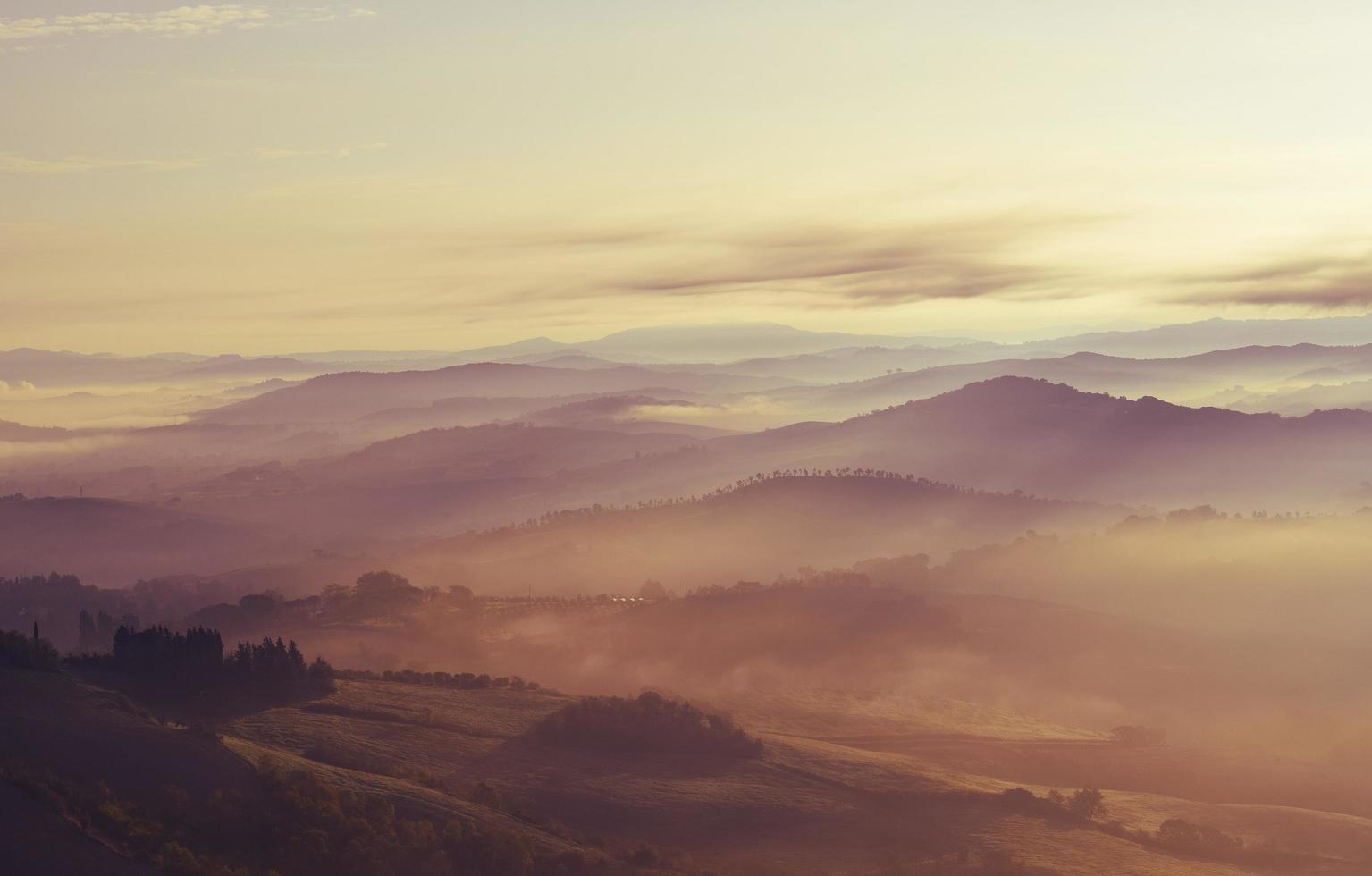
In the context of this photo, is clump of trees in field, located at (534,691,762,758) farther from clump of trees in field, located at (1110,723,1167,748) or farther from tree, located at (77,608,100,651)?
tree, located at (77,608,100,651)

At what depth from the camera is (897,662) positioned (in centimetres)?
16175

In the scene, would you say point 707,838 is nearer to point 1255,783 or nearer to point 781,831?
Answer: point 781,831

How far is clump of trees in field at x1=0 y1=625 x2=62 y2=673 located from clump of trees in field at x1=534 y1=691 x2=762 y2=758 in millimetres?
33220

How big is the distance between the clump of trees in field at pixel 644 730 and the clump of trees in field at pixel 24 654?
1308 inches

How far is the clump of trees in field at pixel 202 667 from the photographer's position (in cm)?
9388

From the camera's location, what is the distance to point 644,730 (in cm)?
9875

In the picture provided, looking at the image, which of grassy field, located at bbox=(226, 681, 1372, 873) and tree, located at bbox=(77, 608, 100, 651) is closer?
grassy field, located at bbox=(226, 681, 1372, 873)

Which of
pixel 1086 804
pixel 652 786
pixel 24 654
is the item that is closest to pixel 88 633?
pixel 24 654

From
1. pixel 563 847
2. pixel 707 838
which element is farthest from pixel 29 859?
pixel 707 838

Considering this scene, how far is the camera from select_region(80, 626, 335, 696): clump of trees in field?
308 feet

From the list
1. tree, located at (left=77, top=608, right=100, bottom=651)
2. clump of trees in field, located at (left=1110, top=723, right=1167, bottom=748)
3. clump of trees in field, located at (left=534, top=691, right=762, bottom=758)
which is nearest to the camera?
clump of trees in field, located at (left=534, top=691, right=762, bottom=758)

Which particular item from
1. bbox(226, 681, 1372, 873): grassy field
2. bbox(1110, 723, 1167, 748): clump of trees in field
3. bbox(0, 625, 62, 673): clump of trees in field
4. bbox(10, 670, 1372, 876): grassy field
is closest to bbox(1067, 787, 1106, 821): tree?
bbox(10, 670, 1372, 876): grassy field

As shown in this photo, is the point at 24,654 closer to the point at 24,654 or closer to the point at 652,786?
the point at 24,654

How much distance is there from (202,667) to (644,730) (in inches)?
1256
